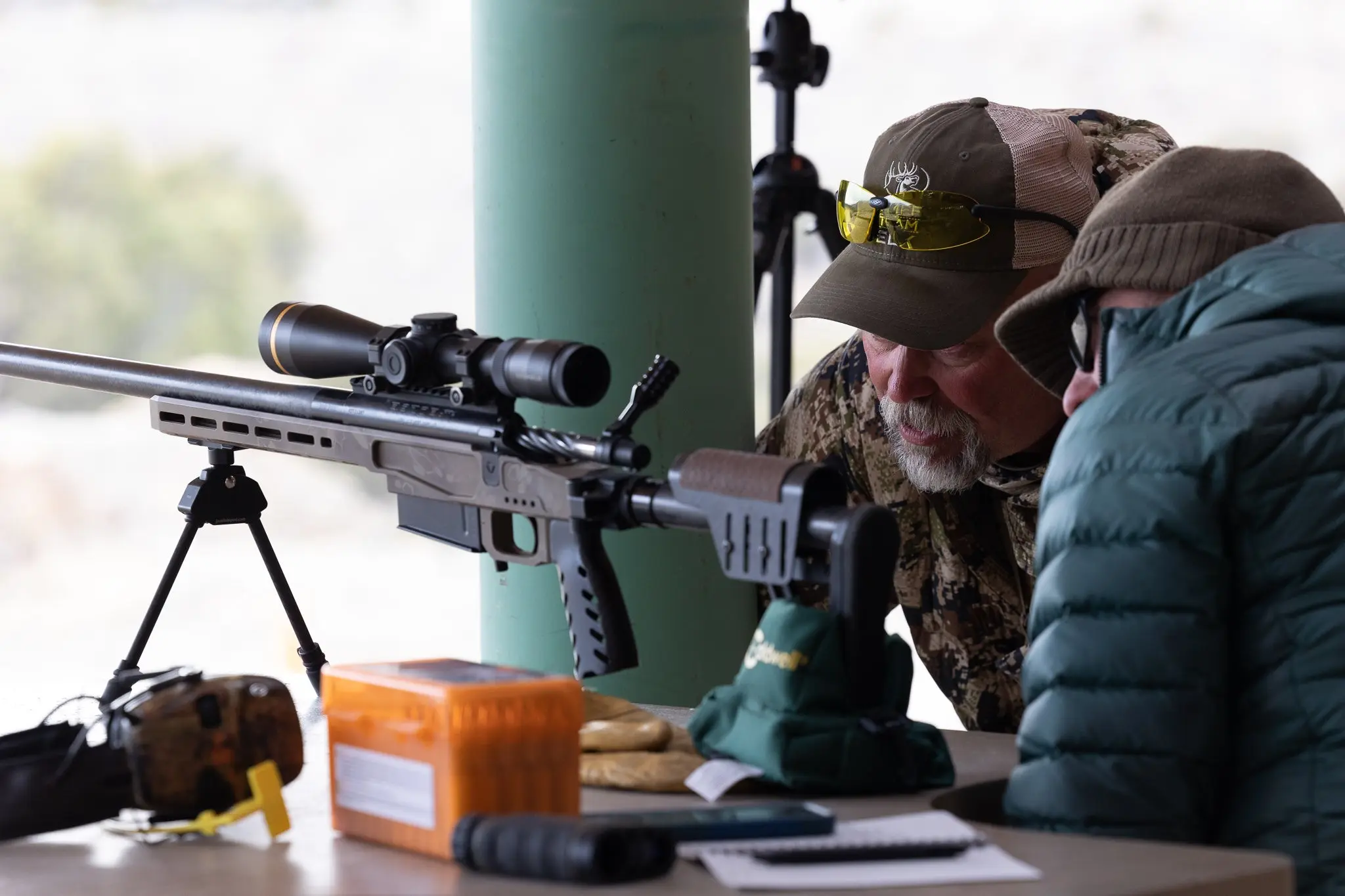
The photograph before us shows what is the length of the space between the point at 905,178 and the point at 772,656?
99cm

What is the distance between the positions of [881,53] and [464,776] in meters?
5.03

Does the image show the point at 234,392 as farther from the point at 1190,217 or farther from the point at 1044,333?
the point at 1190,217

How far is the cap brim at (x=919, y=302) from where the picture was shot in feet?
6.49

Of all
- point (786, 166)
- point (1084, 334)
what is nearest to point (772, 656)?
point (1084, 334)

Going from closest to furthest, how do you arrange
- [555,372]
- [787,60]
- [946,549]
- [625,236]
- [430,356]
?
1. [555,372]
2. [430,356]
3. [625,236]
4. [946,549]
5. [787,60]

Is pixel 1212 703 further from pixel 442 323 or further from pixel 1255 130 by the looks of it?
pixel 1255 130

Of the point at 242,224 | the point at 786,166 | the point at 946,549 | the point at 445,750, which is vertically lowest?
the point at 946,549

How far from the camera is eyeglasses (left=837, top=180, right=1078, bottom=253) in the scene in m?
2.00

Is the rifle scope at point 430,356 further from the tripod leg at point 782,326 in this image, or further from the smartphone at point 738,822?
the tripod leg at point 782,326

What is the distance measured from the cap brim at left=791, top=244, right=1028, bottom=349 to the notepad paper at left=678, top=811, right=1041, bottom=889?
1.01 metres

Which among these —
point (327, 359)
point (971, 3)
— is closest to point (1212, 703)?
point (327, 359)

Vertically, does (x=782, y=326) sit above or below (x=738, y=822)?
above

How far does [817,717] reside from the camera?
1175 mm

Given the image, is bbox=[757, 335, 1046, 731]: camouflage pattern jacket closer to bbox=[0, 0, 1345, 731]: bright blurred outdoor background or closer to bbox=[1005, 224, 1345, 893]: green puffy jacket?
bbox=[1005, 224, 1345, 893]: green puffy jacket
